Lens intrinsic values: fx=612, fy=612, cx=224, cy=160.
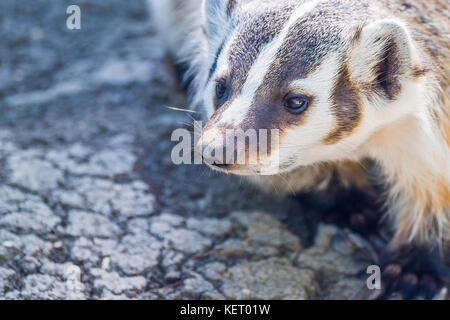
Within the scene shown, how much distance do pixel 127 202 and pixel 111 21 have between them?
154 cm

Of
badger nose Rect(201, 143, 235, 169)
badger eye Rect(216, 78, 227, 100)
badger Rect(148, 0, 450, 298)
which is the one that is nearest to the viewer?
badger nose Rect(201, 143, 235, 169)

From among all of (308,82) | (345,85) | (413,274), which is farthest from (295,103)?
(413,274)

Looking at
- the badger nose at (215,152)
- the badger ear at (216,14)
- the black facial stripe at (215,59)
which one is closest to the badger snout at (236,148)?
the badger nose at (215,152)

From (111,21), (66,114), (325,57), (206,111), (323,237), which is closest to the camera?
(325,57)

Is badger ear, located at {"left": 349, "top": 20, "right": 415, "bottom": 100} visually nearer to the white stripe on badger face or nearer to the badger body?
the badger body

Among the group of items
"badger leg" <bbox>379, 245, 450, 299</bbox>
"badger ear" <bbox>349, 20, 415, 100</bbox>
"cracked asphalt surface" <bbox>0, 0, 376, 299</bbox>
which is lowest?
"badger leg" <bbox>379, 245, 450, 299</bbox>

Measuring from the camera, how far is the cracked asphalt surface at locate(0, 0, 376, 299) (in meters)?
2.07

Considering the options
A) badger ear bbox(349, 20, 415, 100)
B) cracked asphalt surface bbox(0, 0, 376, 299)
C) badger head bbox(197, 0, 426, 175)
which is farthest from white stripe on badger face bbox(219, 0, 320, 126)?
cracked asphalt surface bbox(0, 0, 376, 299)

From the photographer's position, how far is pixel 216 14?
7.13 feet

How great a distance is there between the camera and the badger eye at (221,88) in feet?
6.41

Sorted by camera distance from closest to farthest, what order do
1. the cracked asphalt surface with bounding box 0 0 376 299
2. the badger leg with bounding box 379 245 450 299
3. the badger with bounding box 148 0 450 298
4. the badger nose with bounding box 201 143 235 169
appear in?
the badger nose with bounding box 201 143 235 169 < the badger with bounding box 148 0 450 298 < the cracked asphalt surface with bounding box 0 0 376 299 < the badger leg with bounding box 379 245 450 299
